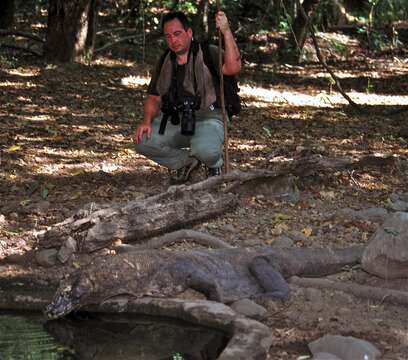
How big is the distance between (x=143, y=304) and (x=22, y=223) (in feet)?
5.98

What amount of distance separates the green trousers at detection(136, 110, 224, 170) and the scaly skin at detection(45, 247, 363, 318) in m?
1.47

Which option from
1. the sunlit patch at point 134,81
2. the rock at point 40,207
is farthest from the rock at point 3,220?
the sunlit patch at point 134,81

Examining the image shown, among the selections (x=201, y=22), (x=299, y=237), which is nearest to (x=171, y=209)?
(x=299, y=237)

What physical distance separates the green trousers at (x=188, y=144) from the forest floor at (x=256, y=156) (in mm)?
323

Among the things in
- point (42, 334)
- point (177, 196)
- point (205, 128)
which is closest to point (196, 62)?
point (205, 128)

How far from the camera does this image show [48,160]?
7.43 m

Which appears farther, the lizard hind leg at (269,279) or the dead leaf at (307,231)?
the dead leaf at (307,231)

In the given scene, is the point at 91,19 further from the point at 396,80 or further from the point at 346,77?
the point at 396,80

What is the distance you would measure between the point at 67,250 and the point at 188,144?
1.86 meters

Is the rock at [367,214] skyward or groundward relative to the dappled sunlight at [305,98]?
groundward

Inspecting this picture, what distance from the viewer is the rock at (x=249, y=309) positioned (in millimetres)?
4316

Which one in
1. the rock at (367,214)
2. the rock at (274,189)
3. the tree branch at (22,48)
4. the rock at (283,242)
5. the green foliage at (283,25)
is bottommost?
the rock at (283,242)

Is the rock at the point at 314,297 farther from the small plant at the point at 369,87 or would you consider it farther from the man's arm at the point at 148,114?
the small plant at the point at 369,87

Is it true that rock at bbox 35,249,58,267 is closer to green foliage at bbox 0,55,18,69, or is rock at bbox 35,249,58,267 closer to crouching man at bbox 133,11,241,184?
crouching man at bbox 133,11,241,184
